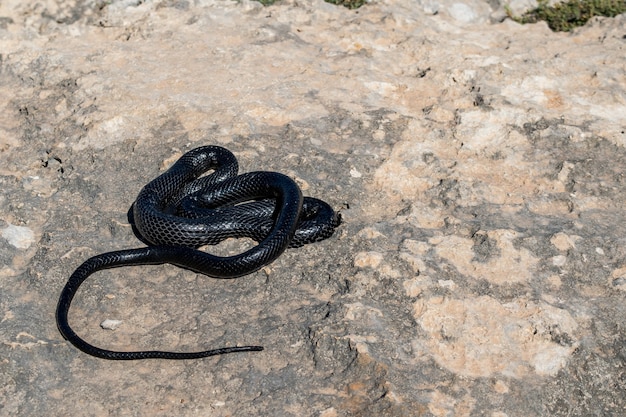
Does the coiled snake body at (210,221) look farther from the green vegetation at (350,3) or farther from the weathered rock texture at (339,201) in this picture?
the green vegetation at (350,3)

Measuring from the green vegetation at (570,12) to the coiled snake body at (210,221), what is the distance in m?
5.30

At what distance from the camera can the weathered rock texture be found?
16.5 ft

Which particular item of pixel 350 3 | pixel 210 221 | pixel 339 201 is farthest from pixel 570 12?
pixel 210 221

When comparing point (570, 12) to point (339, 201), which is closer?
point (339, 201)

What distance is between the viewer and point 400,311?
18.1 feet

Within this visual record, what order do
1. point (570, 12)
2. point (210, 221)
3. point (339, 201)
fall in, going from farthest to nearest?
point (570, 12) → point (339, 201) → point (210, 221)

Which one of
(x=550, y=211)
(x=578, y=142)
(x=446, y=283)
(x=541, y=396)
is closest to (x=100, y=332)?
(x=446, y=283)

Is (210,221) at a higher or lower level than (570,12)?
higher

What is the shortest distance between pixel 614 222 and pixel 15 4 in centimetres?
750

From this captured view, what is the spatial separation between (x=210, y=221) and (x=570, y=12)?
21.4ft

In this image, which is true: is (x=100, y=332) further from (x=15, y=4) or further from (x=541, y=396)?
(x=15, y=4)

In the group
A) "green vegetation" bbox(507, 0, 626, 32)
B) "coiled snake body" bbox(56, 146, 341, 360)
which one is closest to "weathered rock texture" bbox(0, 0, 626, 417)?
"coiled snake body" bbox(56, 146, 341, 360)

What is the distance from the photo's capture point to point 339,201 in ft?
22.2

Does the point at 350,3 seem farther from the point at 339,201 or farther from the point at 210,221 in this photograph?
the point at 210,221
